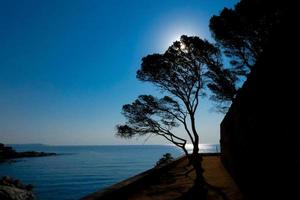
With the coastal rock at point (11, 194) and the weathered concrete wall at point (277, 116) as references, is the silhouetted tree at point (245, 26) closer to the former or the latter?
the weathered concrete wall at point (277, 116)

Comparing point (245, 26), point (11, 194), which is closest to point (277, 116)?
point (245, 26)

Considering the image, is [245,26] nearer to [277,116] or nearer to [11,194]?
[277,116]

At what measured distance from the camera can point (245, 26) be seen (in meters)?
14.6

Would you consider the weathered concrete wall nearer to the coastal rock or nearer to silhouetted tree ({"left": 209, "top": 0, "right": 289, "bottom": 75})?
silhouetted tree ({"left": 209, "top": 0, "right": 289, "bottom": 75})

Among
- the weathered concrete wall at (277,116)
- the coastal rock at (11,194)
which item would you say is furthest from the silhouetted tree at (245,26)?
the coastal rock at (11,194)

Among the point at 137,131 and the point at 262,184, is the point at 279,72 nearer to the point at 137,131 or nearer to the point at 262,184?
the point at 262,184

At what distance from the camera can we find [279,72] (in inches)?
150

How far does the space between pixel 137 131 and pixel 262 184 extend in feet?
54.4

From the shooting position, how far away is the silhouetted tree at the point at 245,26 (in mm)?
13062

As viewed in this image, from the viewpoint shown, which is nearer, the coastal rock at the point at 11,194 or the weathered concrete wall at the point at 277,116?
the weathered concrete wall at the point at 277,116

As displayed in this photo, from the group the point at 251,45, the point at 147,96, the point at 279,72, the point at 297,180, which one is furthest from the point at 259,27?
the point at 297,180

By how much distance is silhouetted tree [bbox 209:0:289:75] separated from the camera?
42.9 ft

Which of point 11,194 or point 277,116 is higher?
point 277,116

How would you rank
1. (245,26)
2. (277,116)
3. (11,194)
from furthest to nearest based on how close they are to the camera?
(11,194)
(245,26)
(277,116)
